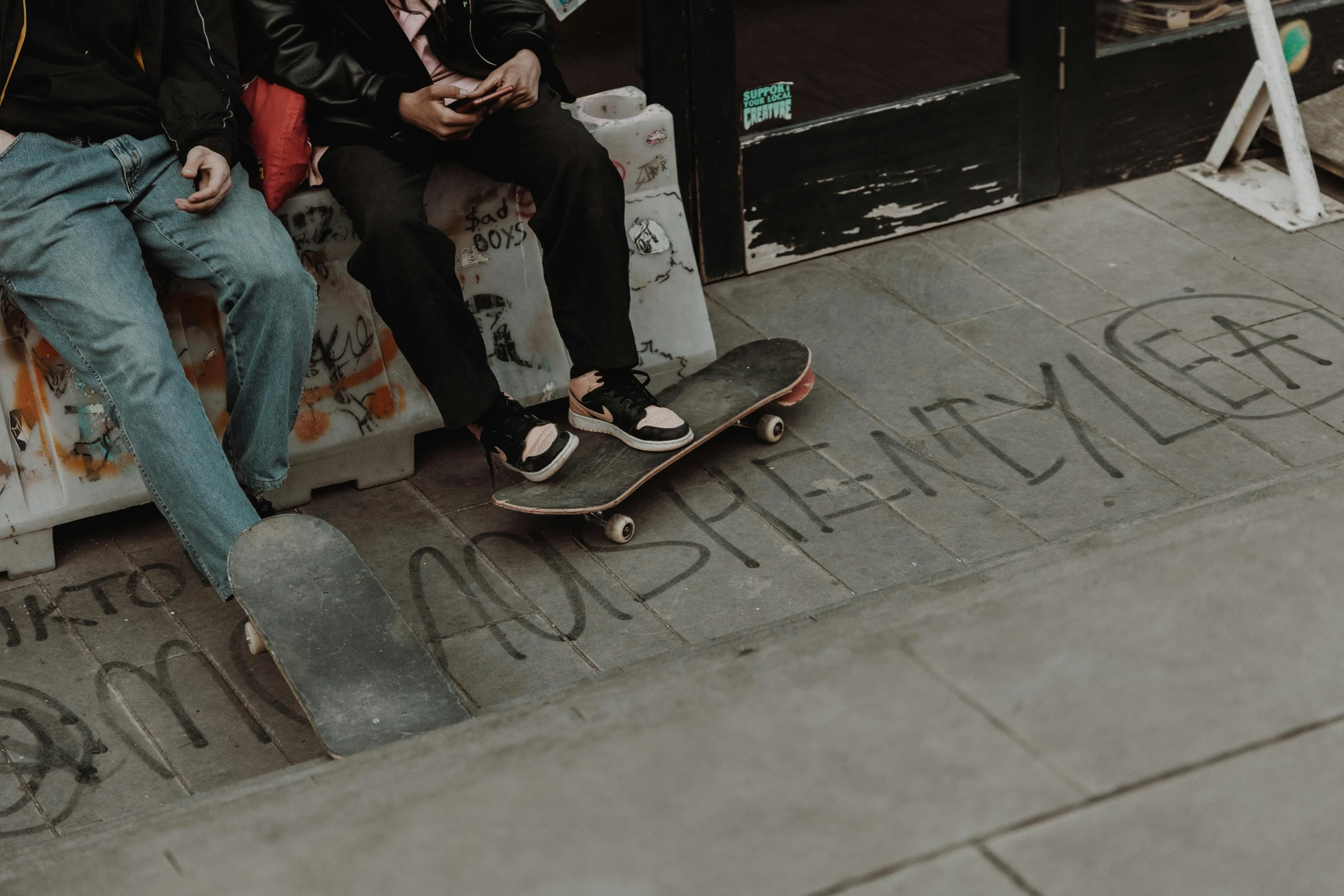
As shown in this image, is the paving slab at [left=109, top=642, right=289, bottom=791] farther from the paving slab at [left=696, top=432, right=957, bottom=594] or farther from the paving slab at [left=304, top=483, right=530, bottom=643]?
the paving slab at [left=696, top=432, right=957, bottom=594]

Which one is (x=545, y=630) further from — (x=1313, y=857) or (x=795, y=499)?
(x=1313, y=857)

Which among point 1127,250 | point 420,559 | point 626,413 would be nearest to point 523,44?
point 626,413

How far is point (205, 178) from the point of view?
3.50 meters

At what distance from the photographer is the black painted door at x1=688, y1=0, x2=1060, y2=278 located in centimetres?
469

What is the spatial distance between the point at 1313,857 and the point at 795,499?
175cm

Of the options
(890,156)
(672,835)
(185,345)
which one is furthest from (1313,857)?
(890,156)

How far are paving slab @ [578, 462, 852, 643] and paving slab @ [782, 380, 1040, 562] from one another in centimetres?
32

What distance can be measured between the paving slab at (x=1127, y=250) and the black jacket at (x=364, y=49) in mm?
1942

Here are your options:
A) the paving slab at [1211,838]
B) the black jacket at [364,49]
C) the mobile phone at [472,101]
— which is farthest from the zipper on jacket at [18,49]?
the paving slab at [1211,838]

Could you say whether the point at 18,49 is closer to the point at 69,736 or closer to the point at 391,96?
the point at 391,96

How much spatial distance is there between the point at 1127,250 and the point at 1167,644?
2.39 meters

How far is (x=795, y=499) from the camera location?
3875mm

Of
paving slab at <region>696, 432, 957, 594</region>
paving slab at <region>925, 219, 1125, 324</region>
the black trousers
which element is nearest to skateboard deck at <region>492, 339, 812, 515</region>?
paving slab at <region>696, 432, 957, 594</region>

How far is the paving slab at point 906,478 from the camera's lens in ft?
12.1
